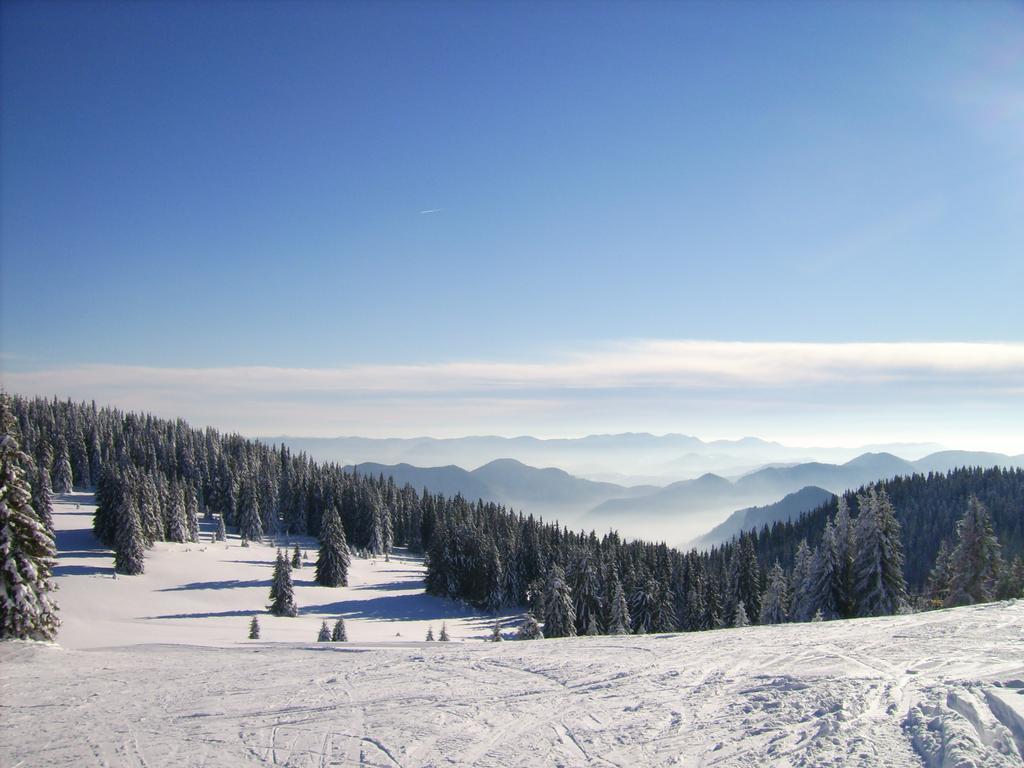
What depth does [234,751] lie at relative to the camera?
9.27 metres

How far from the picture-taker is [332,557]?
7269 cm

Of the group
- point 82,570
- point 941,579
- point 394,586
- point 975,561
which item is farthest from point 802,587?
point 82,570

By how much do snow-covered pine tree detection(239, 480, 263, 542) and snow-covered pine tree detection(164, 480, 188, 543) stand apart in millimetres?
13541

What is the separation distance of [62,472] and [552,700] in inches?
5073

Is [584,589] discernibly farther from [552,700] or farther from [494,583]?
[552,700]

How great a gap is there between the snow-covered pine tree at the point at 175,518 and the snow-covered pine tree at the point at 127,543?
17.3 meters

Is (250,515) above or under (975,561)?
under

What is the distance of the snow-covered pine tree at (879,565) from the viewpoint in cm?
3189

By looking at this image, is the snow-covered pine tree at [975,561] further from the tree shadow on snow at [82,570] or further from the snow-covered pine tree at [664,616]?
the tree shadow on snow at [82,570]

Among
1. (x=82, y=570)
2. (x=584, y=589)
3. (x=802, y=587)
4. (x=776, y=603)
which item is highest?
(x=802, y=587)

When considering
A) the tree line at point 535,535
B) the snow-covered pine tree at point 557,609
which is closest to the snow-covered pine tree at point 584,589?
the tree line at point 535,535

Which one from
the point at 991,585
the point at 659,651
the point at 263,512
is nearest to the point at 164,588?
the point at 263,512

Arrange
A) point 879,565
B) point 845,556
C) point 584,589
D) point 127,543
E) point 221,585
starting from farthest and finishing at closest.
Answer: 1. point 221,585
2. point 127,543
3. point 584,589
4. point 845,556
5. point 879,565

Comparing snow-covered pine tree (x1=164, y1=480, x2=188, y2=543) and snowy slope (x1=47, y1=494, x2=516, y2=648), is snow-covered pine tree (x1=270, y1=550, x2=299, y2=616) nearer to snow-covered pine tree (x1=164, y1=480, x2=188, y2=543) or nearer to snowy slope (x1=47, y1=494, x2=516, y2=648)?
snowy slope (x1=47, y1=494, x2=516, y2=648)
